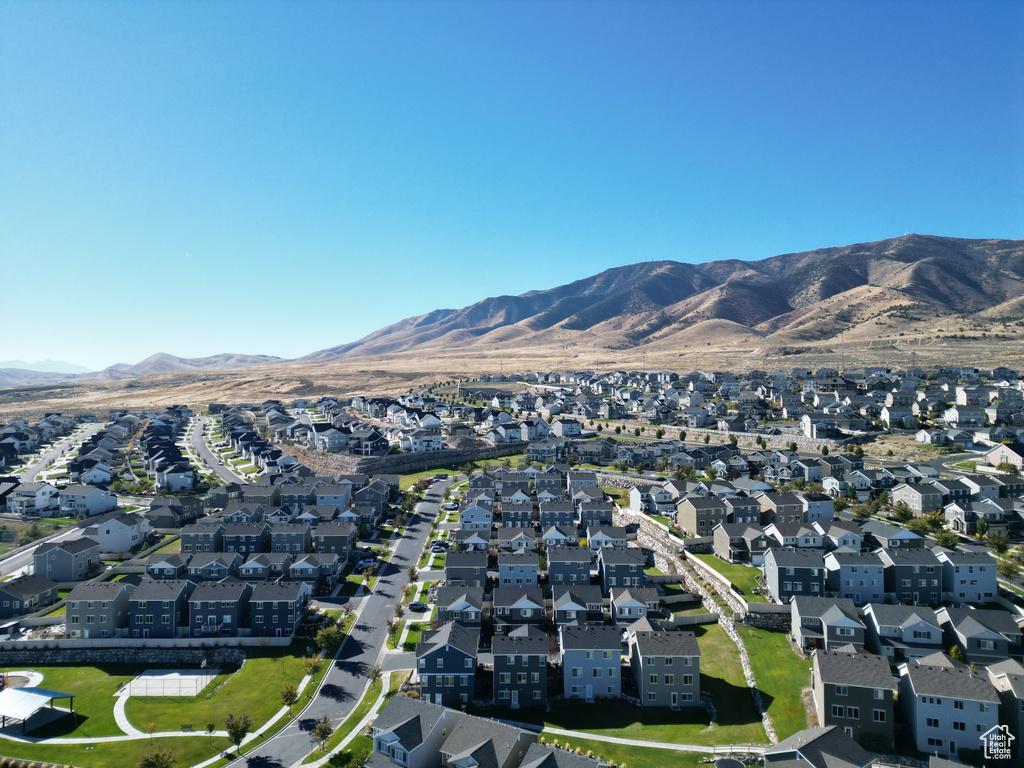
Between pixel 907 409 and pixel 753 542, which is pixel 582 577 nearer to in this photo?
pixel 753 542

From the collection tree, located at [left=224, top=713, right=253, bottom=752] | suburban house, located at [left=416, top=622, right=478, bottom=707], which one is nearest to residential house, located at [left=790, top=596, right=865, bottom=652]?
suburban house, located at [left=416, top=622, right=478, bottom=707]

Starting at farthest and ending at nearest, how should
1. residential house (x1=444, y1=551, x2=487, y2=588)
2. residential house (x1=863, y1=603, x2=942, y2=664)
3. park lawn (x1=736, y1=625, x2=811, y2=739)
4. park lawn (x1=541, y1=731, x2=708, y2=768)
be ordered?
residential house (x1=444, y1=551, x2=487, y2=588) < residential house (x1=863, y1=603, x2=942, y2=664) < park lawn (x1=736, y1=625, x2=811, y2=739) < park lawn (x1=541, y1=731, x2=708, y2=768)

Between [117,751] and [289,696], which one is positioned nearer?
[117,751]

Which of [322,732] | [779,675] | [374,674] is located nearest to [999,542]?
[779,675]

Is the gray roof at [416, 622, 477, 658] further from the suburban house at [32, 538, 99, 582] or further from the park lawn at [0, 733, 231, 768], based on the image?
the suburban house at [32, 538, 99, 582]

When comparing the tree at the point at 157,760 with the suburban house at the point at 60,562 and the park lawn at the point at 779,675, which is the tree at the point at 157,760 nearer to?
the suburban house at the point at 60,562

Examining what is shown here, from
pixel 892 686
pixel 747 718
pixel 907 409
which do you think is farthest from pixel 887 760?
pixel 907 409

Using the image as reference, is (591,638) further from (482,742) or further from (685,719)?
(482,742)
